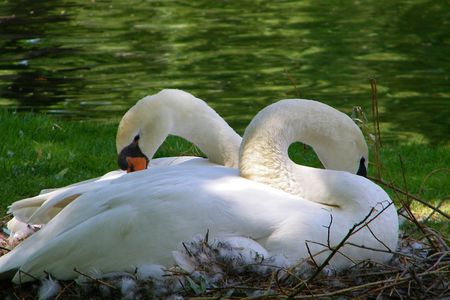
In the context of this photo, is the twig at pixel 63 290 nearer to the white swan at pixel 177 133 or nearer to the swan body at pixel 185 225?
the swan body at pixel 185 225

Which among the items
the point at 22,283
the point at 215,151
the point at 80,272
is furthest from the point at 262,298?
the point at 215,151

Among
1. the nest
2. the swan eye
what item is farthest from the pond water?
the nest

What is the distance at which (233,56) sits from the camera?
15336 mm

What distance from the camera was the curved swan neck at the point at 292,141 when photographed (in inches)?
200

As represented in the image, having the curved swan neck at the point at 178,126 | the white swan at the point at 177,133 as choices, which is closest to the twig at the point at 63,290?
the white swan at the point at 177,133

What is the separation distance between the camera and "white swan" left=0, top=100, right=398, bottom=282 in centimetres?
455

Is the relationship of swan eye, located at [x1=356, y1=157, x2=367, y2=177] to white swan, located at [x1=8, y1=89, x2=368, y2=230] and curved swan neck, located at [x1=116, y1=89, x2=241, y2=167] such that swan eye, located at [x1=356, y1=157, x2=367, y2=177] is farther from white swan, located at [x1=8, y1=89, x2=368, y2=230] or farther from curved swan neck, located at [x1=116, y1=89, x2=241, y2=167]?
curved swan neck, located at [x1=116, y1=89, x2=241, y2=167]

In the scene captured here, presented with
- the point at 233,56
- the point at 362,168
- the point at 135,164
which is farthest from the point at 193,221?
the point at 233,56

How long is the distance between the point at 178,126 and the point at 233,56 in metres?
9.24

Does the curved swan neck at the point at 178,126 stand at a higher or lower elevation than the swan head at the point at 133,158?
higher

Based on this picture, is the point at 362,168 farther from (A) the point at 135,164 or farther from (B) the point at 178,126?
(A) the point at 135,164

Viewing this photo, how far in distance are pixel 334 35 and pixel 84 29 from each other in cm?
427

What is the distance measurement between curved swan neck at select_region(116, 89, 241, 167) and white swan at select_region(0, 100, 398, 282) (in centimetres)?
109

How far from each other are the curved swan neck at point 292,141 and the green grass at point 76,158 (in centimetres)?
101
